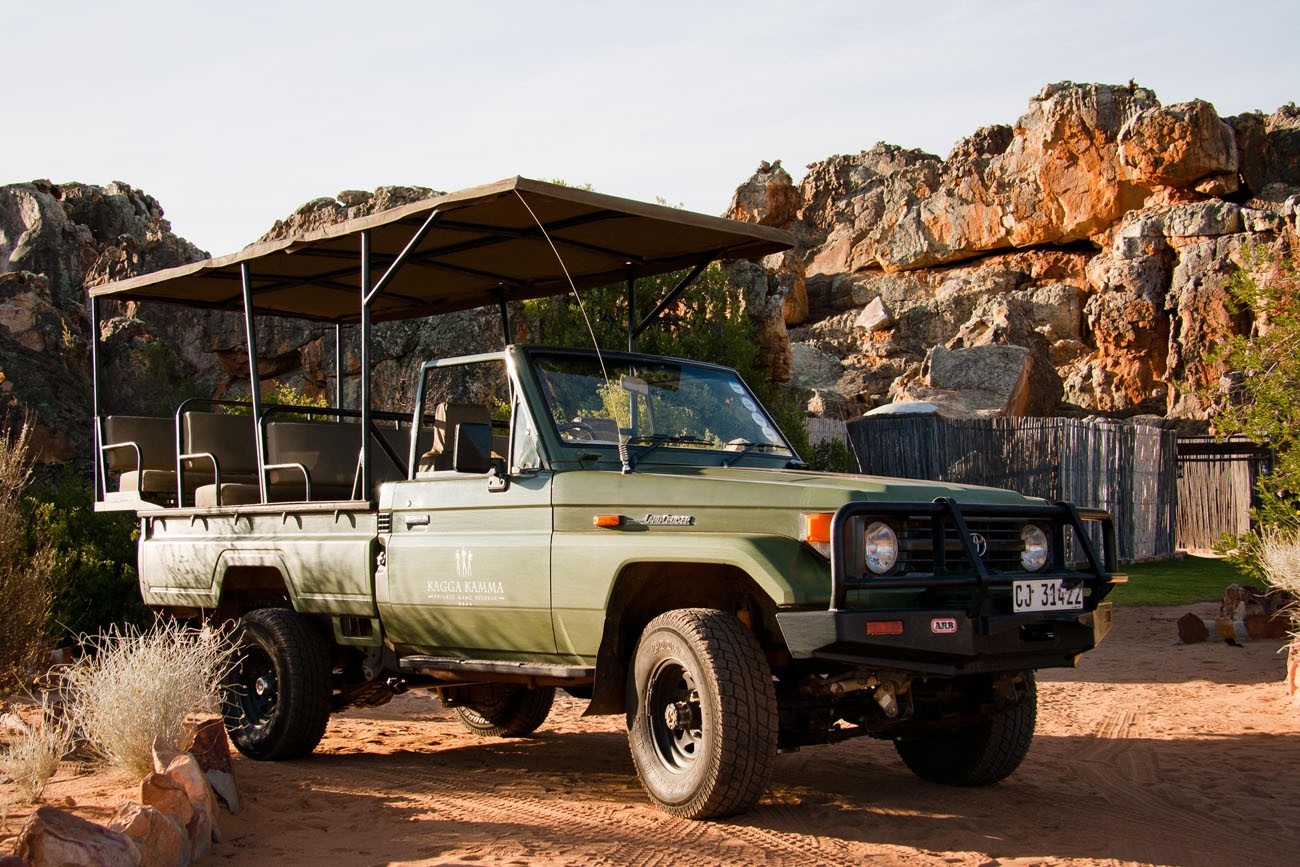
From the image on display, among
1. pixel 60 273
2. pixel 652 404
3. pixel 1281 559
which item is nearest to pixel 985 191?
Answer: pixel 60 273

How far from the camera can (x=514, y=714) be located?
8.45 meters

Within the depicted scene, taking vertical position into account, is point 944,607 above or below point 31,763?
above

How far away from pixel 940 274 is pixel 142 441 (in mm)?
49630

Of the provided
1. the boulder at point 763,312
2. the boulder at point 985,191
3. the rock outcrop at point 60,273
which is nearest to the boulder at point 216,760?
the rock outcrop at point 60,273

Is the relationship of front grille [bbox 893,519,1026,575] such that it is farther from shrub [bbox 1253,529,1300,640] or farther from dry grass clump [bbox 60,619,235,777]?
shrub [bbox 1253,529,1300,640]

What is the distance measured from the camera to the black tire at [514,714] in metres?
8.33

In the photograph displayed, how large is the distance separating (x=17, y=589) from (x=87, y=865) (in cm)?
490

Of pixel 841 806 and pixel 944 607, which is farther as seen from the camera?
pixel 841 806

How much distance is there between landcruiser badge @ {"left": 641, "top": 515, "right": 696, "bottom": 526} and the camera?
214 inches

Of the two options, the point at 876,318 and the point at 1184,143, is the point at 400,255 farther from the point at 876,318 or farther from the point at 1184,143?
the point at 876,318

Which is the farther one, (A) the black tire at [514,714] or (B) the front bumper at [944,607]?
(A) the black tire at [514,714]

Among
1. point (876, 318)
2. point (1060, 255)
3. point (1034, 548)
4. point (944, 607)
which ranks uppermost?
point (1060, 255)

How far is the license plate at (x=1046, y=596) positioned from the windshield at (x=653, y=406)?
1.78m

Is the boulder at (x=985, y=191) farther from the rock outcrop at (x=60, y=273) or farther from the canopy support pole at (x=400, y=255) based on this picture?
the canopy support pole at (x=400, y=255)
